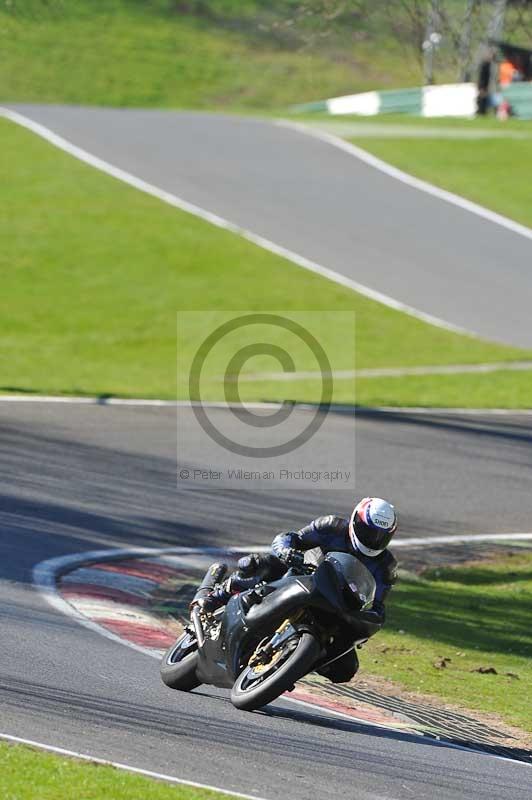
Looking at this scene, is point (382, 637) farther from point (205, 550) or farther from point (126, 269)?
point (126, 269)

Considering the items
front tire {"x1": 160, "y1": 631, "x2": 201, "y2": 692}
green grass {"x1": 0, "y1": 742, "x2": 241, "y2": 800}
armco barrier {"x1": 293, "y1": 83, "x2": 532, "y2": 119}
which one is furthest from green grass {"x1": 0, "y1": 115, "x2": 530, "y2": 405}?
armco barrier {"x1": 293, "y1": 83, "x2": 532, "y2": 119}

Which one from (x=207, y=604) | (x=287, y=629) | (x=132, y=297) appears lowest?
(x=132, y=297)

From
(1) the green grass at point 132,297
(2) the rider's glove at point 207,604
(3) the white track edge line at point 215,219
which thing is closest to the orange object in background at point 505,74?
(3) the white track edge line at point 215,219

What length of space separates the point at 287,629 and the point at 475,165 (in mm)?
33255

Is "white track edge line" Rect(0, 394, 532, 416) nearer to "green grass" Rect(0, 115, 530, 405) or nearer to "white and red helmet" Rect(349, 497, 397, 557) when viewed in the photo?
"green grass" Rect(0, 115, 530, 405)

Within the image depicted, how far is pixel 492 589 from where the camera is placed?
13.3 metres

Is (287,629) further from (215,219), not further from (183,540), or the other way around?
(215,219)

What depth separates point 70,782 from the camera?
621 cm

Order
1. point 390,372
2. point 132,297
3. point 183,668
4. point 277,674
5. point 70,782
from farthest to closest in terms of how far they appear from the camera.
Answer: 1. point 132,297
2. point 390,372
3. point 183,668
4. point 277,674
5. point 70,782

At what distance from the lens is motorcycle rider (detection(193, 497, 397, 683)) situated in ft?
27.1

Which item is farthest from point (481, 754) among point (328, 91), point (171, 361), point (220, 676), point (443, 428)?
point (328, 91)

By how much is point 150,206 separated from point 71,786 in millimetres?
29291

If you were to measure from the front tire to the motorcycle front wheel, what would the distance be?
49 centimetres

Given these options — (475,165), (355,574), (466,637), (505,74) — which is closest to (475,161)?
(475,165)
